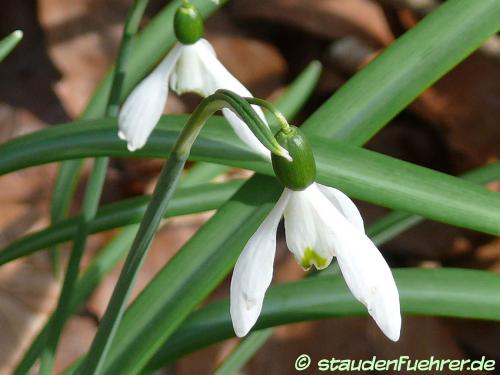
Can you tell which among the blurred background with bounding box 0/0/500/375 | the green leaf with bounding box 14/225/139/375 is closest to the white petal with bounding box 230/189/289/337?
the green leaf with bounding box 14/225/139/375

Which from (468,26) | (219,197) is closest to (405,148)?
(219,197)

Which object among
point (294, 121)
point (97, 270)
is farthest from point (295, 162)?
point (294, 121)

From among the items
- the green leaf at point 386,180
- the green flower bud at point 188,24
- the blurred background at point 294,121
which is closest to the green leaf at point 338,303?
the green leaf at point 386,180

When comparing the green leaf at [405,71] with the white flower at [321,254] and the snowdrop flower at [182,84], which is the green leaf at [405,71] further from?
the white flower at [321,254]

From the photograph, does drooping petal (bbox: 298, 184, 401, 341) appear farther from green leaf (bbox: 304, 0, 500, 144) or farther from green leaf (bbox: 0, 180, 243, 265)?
green leaf (bbox: 0, 180, 243, 265)

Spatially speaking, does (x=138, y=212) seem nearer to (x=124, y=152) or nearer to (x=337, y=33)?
(x=124, y=152)

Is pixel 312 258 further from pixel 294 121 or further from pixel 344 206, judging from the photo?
pixel 294 121
